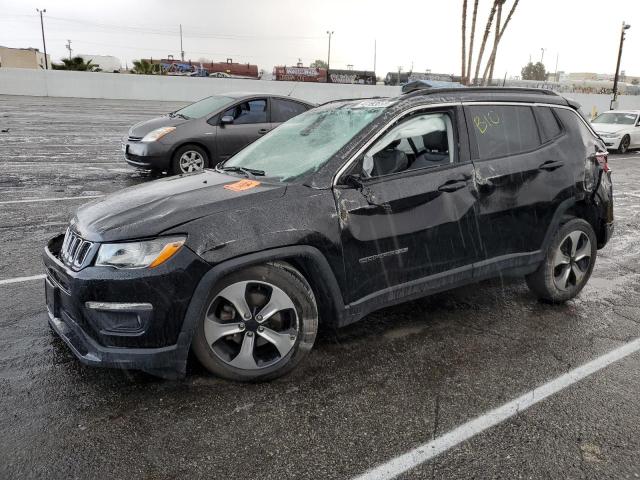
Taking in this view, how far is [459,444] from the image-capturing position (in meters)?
2.73

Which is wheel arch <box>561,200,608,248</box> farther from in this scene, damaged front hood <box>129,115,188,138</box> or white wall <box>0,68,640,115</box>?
white wall <box>0,68,640,115</box>

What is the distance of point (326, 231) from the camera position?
3242 millimetres

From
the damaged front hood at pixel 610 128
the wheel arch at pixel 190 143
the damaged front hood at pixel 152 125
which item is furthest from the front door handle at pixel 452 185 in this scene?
the damaged front hood at pixel 610 128

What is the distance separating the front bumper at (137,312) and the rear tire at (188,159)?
702 centimetres

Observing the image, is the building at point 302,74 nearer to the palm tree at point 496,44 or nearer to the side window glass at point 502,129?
the palm tree at point 496,44

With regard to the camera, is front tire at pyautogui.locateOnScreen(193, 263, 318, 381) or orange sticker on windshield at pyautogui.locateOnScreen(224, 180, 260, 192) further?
orange sticker on windshield at pyautogui.locateOnScreen(224, 180, 260, 192)

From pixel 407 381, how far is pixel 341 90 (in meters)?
37.1

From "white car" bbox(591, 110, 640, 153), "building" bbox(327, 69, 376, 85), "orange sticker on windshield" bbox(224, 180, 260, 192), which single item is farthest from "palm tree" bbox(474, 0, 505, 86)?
"building" bbox(327, 69, 376, 85)

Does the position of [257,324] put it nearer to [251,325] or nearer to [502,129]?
[251,325]

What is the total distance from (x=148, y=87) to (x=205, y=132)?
29928 millimetres

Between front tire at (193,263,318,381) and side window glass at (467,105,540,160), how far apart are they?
1805mm

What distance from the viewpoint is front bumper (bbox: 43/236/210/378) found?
2846mm

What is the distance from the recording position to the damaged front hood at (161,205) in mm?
2961

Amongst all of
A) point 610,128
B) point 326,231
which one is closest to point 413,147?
point 326,231
